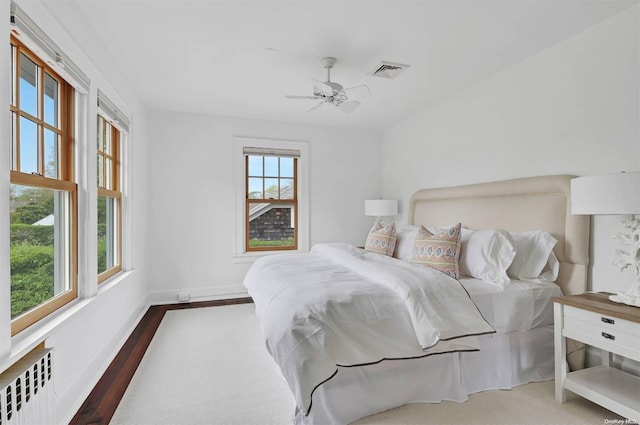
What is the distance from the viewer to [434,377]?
2.19 m

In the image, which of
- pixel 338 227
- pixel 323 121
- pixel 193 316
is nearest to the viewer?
pixel 193 316

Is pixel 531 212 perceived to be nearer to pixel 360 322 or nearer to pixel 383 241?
pixel 383 241

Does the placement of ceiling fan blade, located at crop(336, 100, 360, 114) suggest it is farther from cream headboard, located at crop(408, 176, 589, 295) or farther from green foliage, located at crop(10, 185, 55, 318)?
green foliage, located at crop(10, 185, 55, 318)

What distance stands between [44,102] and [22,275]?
1.05 metres

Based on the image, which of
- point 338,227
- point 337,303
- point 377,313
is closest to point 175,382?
point 337,303

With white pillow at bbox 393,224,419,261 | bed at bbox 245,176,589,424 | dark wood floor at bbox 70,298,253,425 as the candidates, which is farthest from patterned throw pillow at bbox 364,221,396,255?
dark wood floor at bbox 70,298,253,425

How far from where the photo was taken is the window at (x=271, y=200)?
199 inches

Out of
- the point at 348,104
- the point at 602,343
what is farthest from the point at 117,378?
the point at 602,343

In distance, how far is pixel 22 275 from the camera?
5.85ft

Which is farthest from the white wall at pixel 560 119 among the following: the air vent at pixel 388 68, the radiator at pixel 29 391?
the radiator at pixel 29 391

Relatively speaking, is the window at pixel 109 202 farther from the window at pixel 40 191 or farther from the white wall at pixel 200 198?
the white wall at pixel 200 198

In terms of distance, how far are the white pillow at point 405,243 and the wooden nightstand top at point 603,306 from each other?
4.66 ft

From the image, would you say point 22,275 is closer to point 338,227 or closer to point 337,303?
point 337,303

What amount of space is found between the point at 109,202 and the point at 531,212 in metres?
4.03
